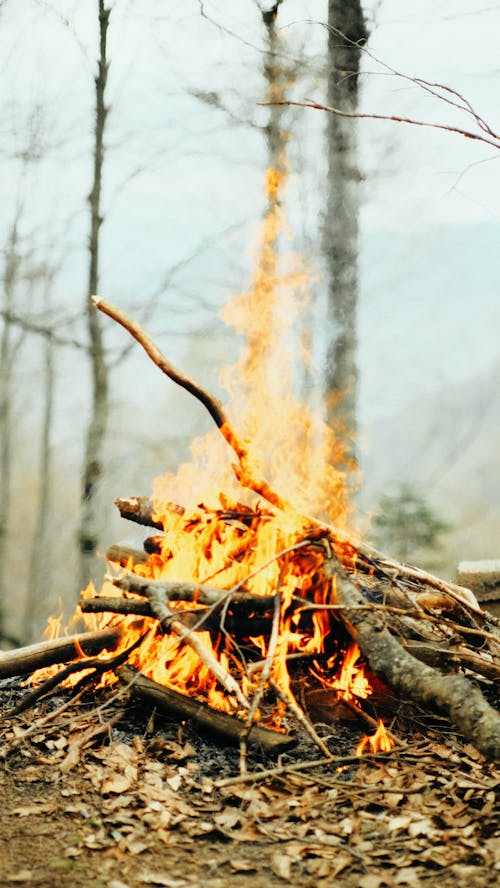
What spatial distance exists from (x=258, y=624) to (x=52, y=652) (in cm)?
122

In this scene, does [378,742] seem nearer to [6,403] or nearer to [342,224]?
[342,224]

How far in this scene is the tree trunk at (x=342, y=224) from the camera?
27.1 ft

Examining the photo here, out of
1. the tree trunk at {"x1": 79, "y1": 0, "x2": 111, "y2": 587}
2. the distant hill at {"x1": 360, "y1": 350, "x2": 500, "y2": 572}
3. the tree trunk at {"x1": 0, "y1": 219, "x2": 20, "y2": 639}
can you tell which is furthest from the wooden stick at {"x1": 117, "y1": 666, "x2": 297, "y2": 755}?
the distant hill at {"x1": 360, "y1": 350, "x2": 500, "y2": 572}

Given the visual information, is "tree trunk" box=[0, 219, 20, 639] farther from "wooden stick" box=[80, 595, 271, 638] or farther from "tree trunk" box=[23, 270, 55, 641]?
"wooden stick" box=[80, 595, 271, 638]

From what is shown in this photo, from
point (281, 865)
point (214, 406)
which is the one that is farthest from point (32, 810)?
point (214, 406)

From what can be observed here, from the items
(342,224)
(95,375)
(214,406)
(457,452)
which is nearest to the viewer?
(214,406)

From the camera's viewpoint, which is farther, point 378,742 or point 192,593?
point 192,593

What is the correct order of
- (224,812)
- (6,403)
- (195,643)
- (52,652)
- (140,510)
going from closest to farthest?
(224,812) → (195,643) → (52,652) → (140,510) → (6,403)

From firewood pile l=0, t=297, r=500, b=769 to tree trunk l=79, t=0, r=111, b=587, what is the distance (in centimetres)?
515

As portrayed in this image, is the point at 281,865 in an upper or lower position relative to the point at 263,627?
lower

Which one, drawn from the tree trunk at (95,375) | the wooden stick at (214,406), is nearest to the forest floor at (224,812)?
the wooden stick at (214,406)

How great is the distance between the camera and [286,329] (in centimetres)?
959

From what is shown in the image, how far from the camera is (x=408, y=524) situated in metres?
10.5

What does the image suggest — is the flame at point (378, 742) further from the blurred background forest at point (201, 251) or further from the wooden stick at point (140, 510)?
the blurred background forest at point (201, 251)
